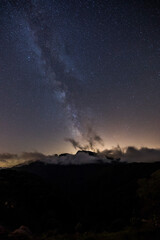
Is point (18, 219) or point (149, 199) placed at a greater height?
point (149, 199)

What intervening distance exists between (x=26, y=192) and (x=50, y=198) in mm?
14100

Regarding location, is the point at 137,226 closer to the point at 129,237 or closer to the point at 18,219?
the point at 129,237

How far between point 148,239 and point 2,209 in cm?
4538

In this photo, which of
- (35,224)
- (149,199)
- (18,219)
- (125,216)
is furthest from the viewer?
(125,216)

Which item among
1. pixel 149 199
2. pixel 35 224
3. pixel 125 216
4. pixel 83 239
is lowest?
pixel 125 216

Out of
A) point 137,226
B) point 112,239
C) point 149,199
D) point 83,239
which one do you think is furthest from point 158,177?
point 83,239

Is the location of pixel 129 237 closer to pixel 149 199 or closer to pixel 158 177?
pixel 149 199

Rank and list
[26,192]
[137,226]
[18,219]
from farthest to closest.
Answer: [26,192] < [18,219] < [137,226]

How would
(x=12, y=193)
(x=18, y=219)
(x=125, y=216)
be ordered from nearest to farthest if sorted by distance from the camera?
1. (x=18, y=219)
2. (x=12, y=193)
3. (x=125, y=216)

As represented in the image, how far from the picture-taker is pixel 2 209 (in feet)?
147

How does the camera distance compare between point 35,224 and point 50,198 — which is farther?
point 50,198

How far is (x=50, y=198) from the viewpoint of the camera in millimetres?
81688

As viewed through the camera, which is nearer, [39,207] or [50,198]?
[39,207]

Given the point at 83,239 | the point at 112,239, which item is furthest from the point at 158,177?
the point at 83,239
